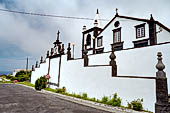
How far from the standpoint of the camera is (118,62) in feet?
33.5

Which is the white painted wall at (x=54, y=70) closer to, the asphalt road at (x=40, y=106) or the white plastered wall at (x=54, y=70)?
the white plastered wall at (x=54, y=70)

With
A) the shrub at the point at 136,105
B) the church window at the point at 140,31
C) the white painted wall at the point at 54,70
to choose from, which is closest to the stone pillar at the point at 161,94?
the shrub at the point at 136,105

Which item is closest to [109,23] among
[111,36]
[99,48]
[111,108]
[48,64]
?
[111,36]

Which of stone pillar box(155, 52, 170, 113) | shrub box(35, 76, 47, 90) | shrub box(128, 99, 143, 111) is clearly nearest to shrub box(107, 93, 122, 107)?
shrub box(128, 99, 143, 111)

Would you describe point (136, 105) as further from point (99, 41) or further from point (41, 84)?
point (99, 41)

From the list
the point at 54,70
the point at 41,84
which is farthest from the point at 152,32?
the point at 41,84

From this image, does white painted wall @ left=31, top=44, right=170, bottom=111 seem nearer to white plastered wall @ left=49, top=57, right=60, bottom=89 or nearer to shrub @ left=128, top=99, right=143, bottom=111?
shrub @ left=128, top=99, right=143, bottom=111

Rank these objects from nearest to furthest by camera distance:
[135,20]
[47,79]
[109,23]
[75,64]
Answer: [75,64] < [135,20] < [47,79] < [109,23]

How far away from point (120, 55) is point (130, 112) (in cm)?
484

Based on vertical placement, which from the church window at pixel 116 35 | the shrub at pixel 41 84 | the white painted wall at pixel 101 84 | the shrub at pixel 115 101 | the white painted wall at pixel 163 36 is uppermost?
the church window at pixel 116 35

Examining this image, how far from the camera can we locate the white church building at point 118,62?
281 inches

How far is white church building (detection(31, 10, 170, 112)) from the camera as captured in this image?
23.5ft

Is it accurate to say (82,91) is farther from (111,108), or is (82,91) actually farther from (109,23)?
→ (109,23)

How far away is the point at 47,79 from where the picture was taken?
1581cm
